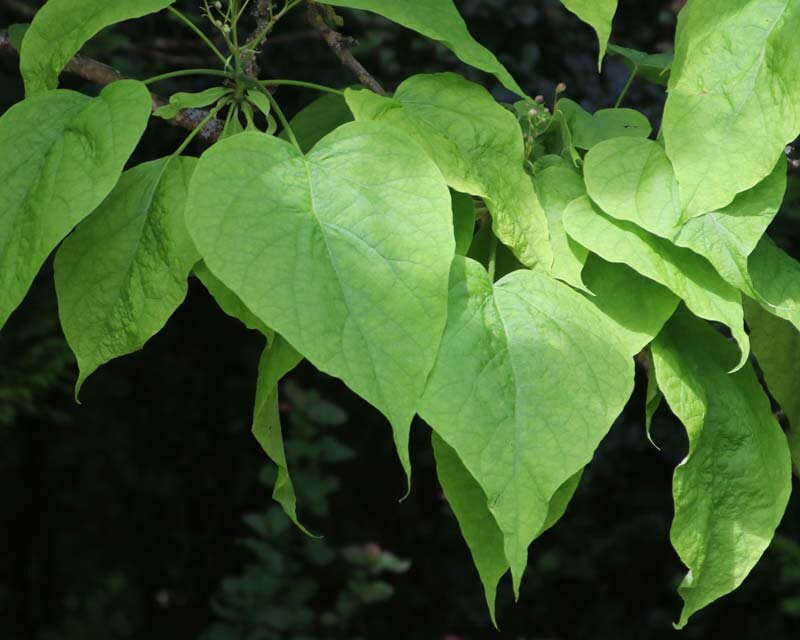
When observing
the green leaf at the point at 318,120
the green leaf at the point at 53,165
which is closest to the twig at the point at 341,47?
the green leaf at the point at 318,120

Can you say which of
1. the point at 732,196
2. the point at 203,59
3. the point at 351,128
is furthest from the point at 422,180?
the point at 203,59

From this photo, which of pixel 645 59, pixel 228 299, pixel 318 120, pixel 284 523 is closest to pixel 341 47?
pixel 318 120

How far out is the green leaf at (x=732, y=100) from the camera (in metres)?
0.61

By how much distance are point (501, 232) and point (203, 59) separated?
115 cm

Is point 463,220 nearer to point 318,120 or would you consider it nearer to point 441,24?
point 441,24

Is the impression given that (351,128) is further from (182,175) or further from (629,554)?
(629,554)

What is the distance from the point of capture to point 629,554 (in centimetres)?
205

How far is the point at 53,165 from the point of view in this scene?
575 mm

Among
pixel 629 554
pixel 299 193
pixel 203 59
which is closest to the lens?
pixel 299 193

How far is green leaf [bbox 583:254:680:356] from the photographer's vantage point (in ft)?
2.02

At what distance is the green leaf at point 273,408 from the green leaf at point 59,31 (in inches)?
7.3

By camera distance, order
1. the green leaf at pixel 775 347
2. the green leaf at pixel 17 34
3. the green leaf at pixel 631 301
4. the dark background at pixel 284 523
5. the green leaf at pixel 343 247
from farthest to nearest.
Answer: the dark background at pixel 284 523, the green leaf at pixel 17 34, the green leaf at pixel 775 347, the green leaf at pixel 631 301, the green leaf at pixel 343 247

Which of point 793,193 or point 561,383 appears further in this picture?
point 793,193

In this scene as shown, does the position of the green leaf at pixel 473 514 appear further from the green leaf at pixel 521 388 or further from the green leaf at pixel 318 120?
the green leaf at pixel 318 120
